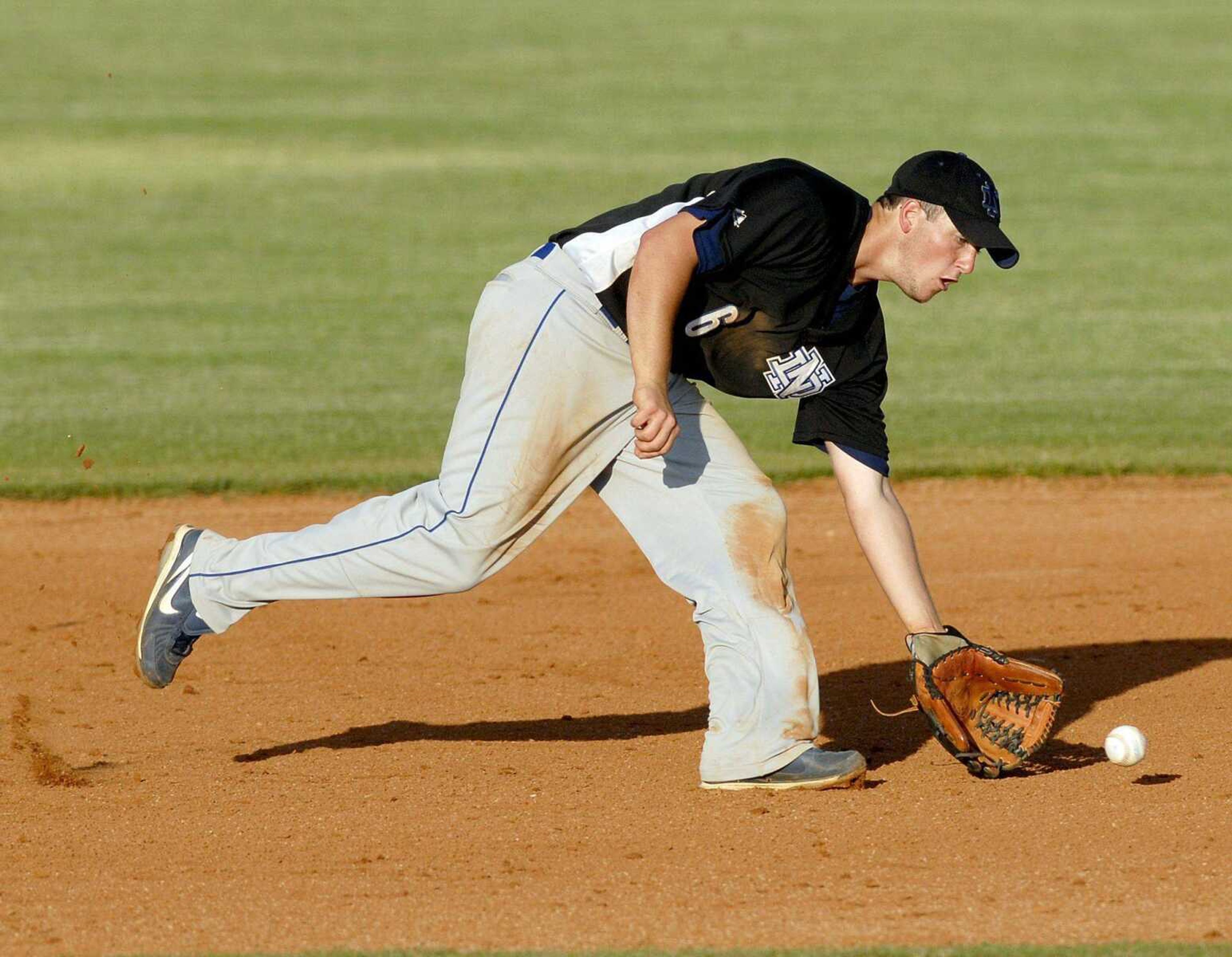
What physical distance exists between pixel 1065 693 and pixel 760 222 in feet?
7.52

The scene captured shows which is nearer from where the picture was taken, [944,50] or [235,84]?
[235,84]

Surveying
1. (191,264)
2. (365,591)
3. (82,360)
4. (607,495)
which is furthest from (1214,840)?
(191,264)

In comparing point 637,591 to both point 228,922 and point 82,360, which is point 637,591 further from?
point 82,360

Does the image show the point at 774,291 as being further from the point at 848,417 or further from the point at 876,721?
the point at 876,721

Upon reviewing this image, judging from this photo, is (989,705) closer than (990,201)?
No

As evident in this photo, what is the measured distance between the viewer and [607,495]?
4684 millimetres

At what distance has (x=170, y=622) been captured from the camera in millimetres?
Answer: 4676

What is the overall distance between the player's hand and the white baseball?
150 centimetres

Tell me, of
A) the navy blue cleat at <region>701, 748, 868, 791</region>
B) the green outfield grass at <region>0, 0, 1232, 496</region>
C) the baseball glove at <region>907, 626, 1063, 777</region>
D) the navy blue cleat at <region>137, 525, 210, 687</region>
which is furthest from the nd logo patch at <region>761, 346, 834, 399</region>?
the green outfield grass at <region>0, 0, 1232, 496</region>

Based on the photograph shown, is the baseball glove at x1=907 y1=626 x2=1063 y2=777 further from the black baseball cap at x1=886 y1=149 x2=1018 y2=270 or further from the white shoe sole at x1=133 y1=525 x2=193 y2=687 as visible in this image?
the white shoe sole at x1=133 y1=525 x2=193 y2=687

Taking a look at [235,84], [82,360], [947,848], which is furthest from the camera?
[235,84]

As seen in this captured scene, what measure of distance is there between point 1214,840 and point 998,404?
5755mm

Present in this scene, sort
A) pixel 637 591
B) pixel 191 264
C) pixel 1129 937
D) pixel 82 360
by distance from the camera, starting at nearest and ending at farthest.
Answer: pixel 1129 937, pixel 637 591, pixel 82 360, pixel 191 264

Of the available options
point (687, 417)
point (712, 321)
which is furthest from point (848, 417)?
point (712, 321)
